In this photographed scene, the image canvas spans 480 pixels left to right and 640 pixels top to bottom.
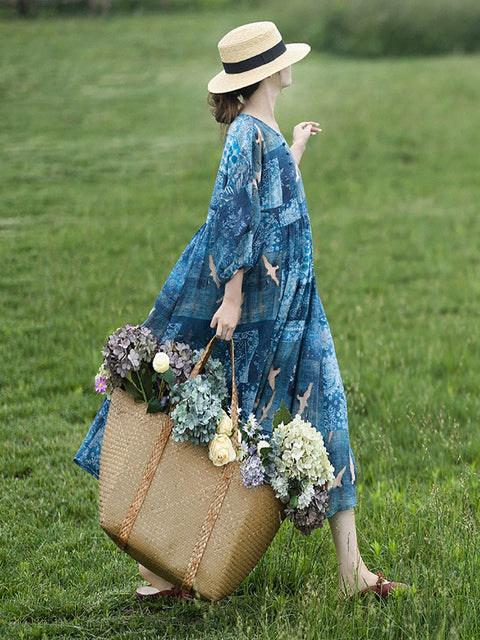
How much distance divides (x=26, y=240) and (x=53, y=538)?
18.2ft

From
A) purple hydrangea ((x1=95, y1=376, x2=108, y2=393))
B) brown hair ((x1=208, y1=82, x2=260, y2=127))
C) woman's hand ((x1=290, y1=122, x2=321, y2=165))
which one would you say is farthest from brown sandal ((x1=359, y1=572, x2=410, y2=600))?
brown hair ((x1=208, y1=82, x2=260, y2=127))

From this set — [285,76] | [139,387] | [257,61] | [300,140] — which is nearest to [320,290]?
[300,140]

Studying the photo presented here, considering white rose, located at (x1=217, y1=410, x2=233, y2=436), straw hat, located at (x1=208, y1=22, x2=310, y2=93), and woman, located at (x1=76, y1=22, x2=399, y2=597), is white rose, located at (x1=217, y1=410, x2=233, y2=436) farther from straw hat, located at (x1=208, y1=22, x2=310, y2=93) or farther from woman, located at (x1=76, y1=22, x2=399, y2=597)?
straw hat, located at (x1=208, y1=22, x2=310, y2=93)

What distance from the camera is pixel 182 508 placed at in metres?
3.23

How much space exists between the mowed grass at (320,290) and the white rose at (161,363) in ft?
2.80

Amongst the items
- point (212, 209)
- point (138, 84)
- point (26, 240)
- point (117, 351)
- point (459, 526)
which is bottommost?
point (138, 84)

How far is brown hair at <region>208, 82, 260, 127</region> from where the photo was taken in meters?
3.50

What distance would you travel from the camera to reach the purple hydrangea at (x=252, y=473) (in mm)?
3172

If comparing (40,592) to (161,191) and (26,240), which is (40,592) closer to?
(26,240)

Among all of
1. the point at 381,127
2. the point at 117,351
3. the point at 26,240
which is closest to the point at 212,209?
the point at 117,351

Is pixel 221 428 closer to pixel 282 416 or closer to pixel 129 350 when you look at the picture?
pixel 282 416

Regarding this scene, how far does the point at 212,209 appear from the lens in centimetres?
338

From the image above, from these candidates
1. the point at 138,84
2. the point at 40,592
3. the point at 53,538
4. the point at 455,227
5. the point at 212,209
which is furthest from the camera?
the point at 138,84

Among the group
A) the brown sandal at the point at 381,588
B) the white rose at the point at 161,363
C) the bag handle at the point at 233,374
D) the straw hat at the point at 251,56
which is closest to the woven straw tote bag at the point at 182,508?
the bag handle at the point at 233,374
